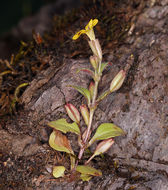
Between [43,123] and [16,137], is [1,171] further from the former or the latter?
[43,123]

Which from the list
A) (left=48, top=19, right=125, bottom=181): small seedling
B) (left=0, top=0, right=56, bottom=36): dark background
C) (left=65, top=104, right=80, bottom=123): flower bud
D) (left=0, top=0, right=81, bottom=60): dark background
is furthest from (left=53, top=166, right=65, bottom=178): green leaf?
(left=0, top=0, right=56, bottom=36): dark background

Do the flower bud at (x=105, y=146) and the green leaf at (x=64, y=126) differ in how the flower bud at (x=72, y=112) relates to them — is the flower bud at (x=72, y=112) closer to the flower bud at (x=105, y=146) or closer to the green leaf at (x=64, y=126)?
the green leaf at (x=64, y=126)

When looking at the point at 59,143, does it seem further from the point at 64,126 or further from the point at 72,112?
the point at 72,112

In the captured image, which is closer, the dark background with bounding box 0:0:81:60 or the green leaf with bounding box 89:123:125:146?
the green leaf with bounding box 89:123:125:146

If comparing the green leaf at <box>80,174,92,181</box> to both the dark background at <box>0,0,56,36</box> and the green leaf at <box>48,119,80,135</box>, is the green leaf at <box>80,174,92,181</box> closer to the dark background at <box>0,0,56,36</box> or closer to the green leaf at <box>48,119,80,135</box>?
the green leaf at <box>48,119,80,135</box>

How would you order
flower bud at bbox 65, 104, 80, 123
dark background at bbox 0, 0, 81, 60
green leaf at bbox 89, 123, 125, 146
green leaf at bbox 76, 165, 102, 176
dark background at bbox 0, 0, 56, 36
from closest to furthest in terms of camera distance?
green leaf at bbox 76, 165, 102, 176 → green leaf at bbox 89, 123, 125, 146 → flower bud at bbox 65, 104, 80, 123 → dark background at bbox 0, 0, 81, 60 → dark background at bbox 0, 0, 56, 36

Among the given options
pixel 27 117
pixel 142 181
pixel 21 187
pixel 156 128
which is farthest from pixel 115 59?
pixel 21 187

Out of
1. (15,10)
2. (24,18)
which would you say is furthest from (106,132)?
(15,10)
